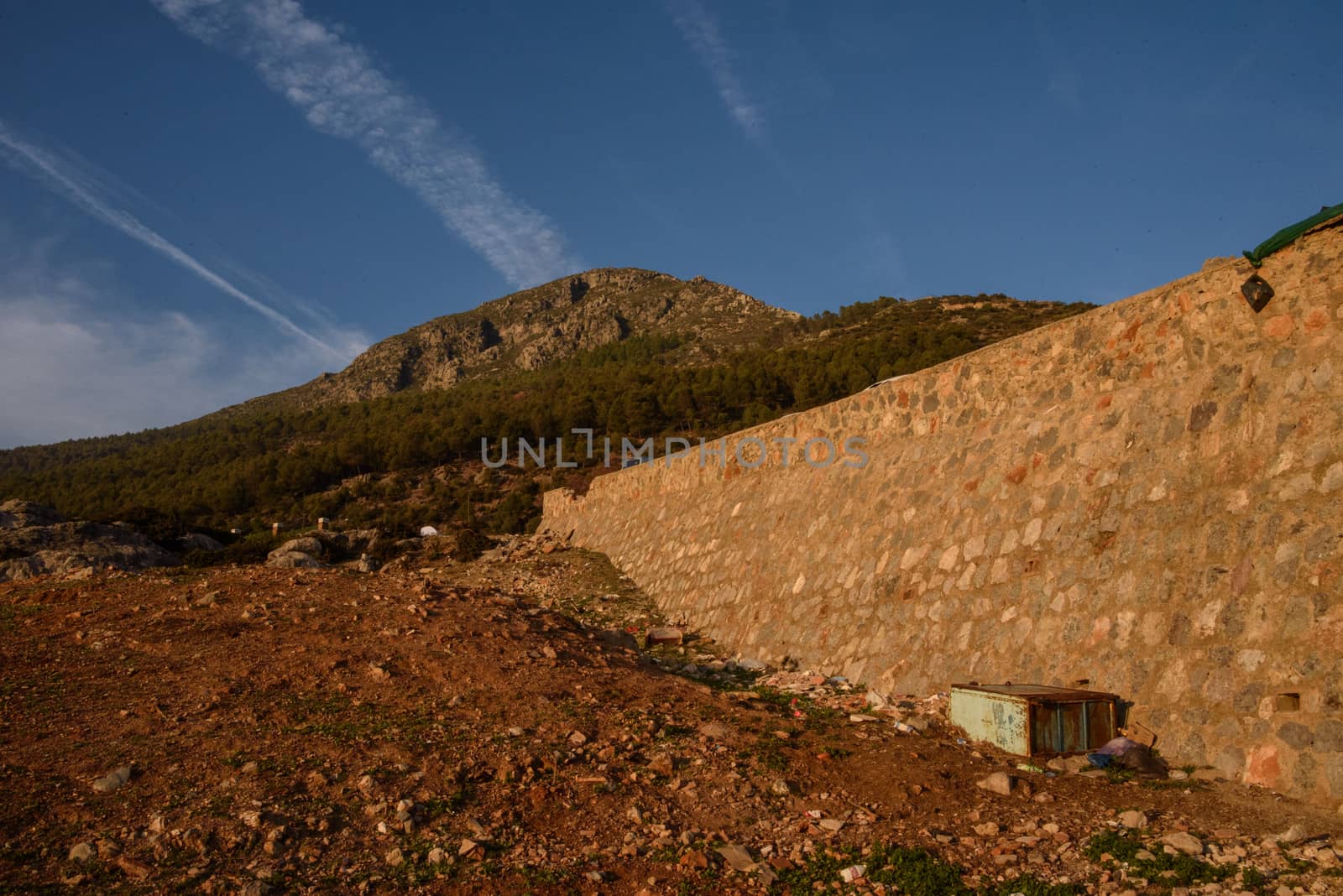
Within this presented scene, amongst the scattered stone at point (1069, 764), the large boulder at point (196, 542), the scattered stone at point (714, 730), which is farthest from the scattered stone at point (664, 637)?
the large boulder at point (196, 542)

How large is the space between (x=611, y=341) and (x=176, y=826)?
88.8 m

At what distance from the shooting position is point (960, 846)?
4332 mm

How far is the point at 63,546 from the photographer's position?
18156mm

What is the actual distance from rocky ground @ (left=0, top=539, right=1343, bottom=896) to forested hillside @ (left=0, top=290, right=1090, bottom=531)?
27570mm

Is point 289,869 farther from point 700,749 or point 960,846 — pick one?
point 960,846

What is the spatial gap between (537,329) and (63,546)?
8850 centimetres

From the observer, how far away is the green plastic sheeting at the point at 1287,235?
5660mm

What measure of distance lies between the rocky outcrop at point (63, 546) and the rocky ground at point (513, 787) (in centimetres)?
986

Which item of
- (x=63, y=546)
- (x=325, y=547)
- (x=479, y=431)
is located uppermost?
(x=479, y=431)

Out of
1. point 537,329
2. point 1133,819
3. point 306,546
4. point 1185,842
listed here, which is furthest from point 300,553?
Result: point 537,329

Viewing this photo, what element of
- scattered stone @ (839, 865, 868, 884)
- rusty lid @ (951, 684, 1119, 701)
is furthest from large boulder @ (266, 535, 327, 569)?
scattered stone @ (839, 865, 868, 884)

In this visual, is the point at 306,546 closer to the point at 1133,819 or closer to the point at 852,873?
the point at 852,873

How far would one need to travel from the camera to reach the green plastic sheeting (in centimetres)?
566

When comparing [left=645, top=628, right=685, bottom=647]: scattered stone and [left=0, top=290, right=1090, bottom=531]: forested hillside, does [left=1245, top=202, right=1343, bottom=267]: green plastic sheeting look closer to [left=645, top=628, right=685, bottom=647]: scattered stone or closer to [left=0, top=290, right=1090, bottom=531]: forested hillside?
[left=645, top=628, right=685, bottom=647]: scattered stone
